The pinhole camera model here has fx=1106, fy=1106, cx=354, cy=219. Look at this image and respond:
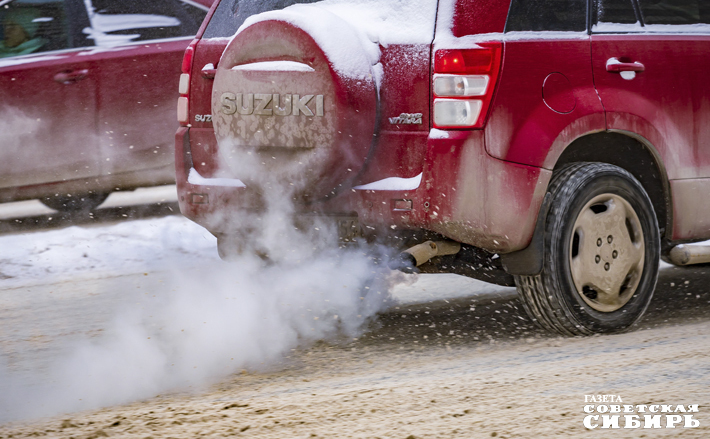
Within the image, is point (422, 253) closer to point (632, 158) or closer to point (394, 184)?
point (394, 184)


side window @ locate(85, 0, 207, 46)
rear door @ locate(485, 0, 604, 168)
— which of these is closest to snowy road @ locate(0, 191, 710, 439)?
rear door @ locate(485, 0, 604, 168)

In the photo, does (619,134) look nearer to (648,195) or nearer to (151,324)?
(648,195)

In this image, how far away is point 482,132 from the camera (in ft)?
14.6

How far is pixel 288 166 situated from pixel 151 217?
4.08 metres

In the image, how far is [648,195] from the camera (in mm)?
5254

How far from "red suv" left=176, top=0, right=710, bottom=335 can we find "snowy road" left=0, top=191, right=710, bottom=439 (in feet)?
1.16

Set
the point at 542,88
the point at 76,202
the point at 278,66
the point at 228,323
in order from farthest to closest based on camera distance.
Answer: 1. the point at 76,202
2. the point at 228,323
3. the point at 278,66
4. the point at 542,88

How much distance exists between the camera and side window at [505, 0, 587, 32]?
15.1 ft

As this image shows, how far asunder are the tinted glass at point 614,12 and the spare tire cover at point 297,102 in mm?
1081

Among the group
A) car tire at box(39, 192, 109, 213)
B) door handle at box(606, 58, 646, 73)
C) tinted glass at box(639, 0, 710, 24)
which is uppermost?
tinted glass at box(639, 0, 710, 24)

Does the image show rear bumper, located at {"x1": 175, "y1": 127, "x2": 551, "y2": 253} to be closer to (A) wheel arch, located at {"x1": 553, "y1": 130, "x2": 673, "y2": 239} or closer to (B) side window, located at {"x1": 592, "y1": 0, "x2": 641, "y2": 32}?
(A) wheel arch, located at {"x1": 553, "y1": 130, "x2": 673, "y2": 239}

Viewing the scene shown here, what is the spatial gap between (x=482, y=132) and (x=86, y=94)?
418cm

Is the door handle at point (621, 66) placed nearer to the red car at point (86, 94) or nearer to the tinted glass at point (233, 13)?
the tinted glass at point (233, 13)

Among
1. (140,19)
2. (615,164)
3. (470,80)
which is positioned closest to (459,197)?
(470,80)
